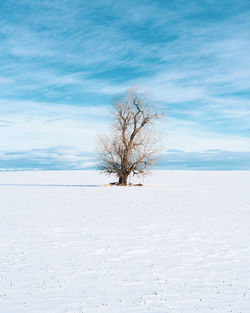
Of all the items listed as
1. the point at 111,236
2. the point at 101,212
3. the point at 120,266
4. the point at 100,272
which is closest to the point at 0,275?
the point at 100,272

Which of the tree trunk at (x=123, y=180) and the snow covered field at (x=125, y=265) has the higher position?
the tree trunk at (x=123, y=180)

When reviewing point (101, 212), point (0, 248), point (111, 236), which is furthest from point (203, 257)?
point (101, 212)

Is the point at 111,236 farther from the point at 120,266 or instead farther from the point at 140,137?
the point at 140,137

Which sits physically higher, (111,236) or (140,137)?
(140,137)

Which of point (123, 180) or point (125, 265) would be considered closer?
point (125, 265)

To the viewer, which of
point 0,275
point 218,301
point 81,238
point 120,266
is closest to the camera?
point 218,301

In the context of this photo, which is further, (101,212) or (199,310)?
(101,212)

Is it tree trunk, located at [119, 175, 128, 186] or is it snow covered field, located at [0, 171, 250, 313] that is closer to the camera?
snow covered field, located at [0, 171, 250, 313]

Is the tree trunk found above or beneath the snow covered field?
above

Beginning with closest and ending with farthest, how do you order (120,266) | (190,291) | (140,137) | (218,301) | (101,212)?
(218,301), (190,291), (120,266), (101,212), (140,137)

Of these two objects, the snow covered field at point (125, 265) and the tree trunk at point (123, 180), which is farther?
the tree trunk at point (123, 180)

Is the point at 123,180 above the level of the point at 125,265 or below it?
above

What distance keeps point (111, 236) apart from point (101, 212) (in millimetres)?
7412

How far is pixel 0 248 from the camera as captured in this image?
11812mm
